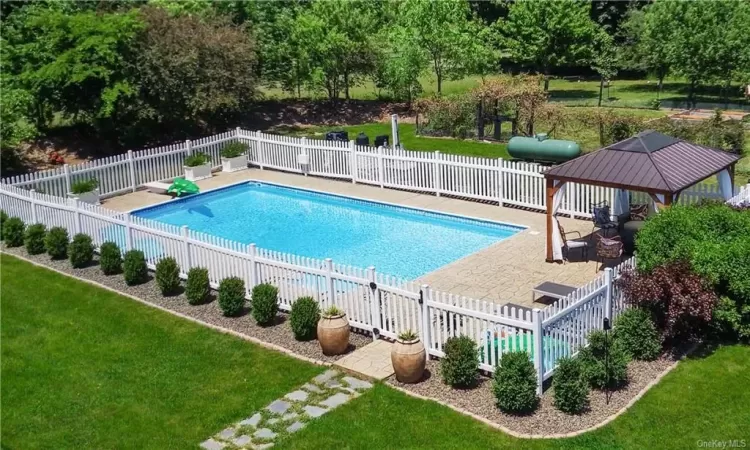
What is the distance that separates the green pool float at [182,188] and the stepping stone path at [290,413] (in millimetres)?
14452

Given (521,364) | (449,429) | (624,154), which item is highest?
(624,154)

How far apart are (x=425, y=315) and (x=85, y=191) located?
1514 centimetres

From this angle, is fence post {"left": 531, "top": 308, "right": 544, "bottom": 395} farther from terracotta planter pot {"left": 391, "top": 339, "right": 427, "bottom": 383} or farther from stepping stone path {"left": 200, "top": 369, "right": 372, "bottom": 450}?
stepping stone path {"left": 200, "top": 369, "right": 372, "bottom": 450}

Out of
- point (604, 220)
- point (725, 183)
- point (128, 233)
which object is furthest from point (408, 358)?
point (725, 183)

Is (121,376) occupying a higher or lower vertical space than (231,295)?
lower

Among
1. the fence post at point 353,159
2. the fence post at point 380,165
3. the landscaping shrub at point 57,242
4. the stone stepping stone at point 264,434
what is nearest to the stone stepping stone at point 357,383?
the stone stepping stone at point 264,434

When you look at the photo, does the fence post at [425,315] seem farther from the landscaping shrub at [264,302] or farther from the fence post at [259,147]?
the fence post at [259,147]

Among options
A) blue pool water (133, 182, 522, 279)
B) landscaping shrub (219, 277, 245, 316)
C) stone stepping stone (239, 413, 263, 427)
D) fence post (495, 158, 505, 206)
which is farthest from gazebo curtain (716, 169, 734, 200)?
stone stepping stone (239, 413, 263, 427)

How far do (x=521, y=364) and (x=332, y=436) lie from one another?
108 inches

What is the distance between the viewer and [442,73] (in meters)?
40.5

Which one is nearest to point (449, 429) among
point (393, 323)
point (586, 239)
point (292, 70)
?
point (393, 323)

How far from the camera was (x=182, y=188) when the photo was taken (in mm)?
25641

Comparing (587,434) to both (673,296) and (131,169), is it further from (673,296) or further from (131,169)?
(131,169)

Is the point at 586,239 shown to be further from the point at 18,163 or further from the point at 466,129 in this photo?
the point at 18,163
